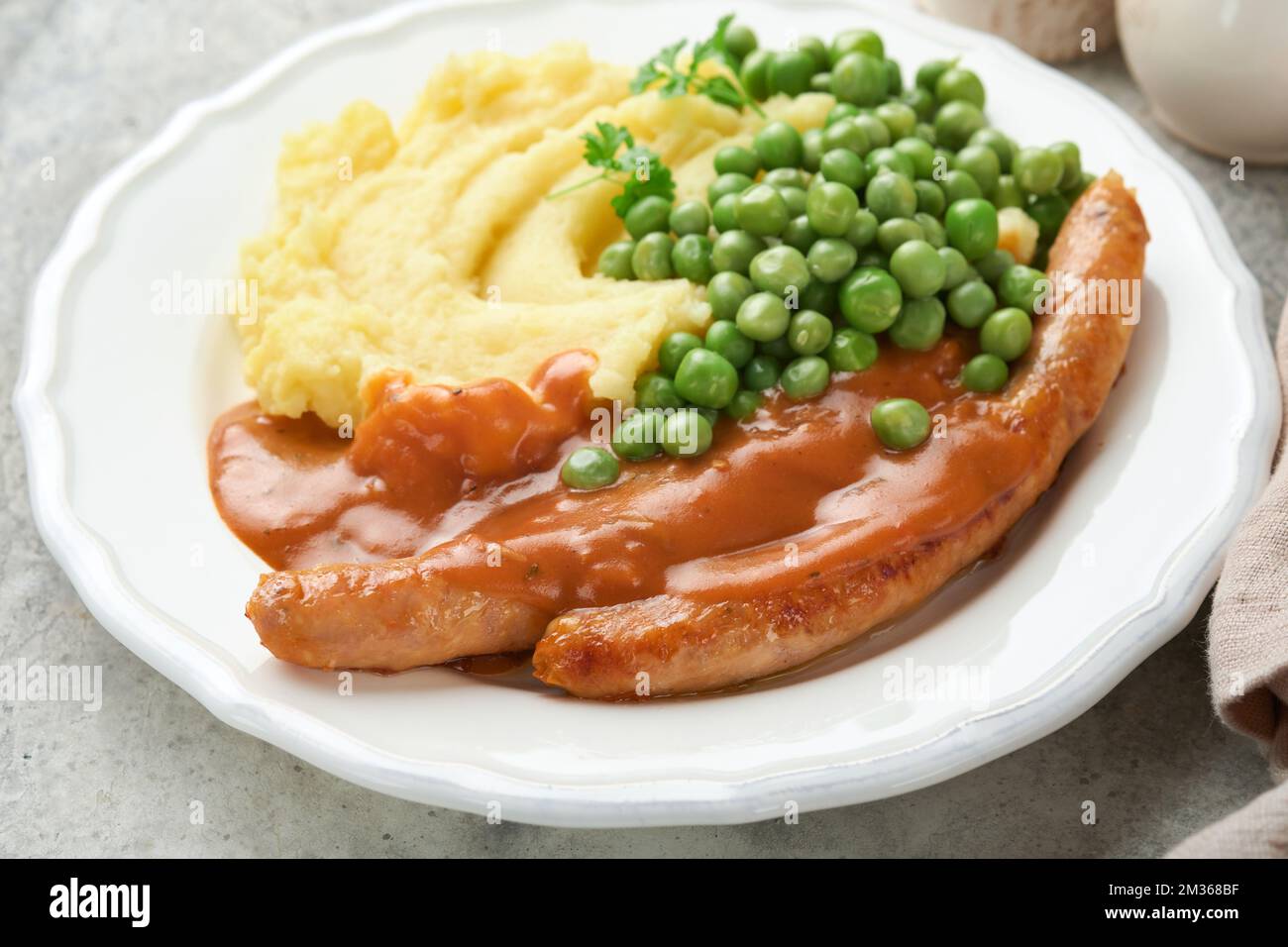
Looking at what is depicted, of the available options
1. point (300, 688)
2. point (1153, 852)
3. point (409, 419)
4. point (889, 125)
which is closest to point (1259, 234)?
point (889, 125)

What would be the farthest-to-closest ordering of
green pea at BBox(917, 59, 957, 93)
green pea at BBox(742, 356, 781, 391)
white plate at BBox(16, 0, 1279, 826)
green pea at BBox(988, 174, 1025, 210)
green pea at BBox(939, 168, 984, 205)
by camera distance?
green pea at BBox(917, 59, 957, 93) → green pea at BBox(988, 174, 1025, 210) → green pea at BBox(939, 168, 984, 205) → green pea at BBox(742, 356, 781, 391) → white plate at BBox(16, 0, 1279, 826)

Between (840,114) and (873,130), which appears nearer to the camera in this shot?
(873,130)

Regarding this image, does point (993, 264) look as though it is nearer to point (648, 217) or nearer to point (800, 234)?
point (800, 234)

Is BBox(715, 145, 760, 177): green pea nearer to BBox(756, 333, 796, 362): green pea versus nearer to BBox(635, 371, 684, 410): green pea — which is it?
BBox(756, 333, 796, 362): green pea

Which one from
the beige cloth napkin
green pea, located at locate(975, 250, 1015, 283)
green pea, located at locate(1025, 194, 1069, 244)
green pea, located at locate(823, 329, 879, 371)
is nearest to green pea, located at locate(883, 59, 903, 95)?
green pea, located at locate(1025, 194, 1069, 244)

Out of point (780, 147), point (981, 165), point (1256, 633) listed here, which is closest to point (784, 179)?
point (780, 147)

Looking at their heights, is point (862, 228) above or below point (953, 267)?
above

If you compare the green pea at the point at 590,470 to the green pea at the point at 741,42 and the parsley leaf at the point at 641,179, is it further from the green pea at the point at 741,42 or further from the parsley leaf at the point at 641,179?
the green pea at the point at 741,42
